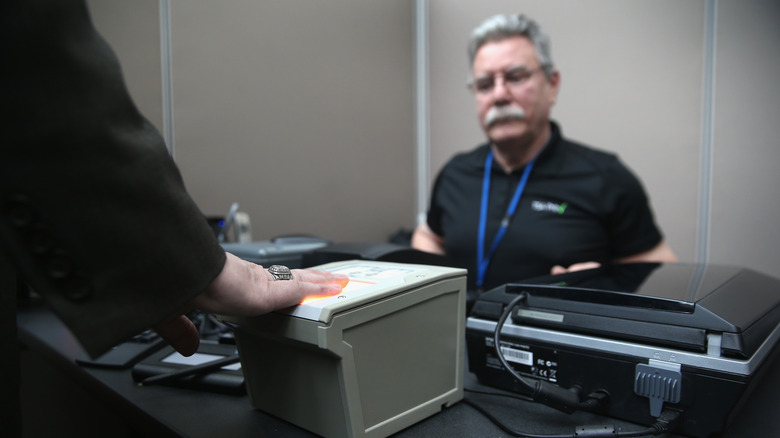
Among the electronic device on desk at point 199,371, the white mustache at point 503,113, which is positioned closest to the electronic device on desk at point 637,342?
the electronic device on desk at point 199,371

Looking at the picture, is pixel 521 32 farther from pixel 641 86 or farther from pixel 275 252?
pixel 275 252

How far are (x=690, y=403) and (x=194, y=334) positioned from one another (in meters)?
0.54

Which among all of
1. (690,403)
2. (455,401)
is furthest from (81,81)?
(690,403)

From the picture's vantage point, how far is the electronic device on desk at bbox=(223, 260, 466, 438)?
0.48 metres

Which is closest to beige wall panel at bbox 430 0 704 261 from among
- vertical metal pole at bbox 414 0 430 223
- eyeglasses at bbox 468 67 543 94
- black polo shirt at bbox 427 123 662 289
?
vertical metal pole at bbox 414 0 430 223

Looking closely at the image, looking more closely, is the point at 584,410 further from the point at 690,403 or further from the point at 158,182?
the point at 158,182

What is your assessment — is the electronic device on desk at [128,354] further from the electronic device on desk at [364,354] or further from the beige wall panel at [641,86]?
the beige wall panel at [641,86]

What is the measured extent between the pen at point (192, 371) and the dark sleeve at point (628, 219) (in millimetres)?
1160

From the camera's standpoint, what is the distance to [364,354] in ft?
1.62

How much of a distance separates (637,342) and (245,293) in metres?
0.43

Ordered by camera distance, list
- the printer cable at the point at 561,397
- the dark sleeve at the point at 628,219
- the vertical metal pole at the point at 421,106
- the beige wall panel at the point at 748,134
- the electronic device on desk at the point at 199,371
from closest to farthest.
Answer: the printer cable at the point at 561,397
the electronic device on desk at the point at 199,371
the dark sleeve at the point at 628,219
the beige wall panel at the point at 748,134
the vertical metal pole at the point at 421,106

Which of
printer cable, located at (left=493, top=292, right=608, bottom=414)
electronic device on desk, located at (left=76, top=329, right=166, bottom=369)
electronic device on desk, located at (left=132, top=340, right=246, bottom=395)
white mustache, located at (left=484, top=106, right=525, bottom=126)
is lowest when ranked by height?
electronic device on desk, located at (left=76, top=329, right=166, bottom=369)

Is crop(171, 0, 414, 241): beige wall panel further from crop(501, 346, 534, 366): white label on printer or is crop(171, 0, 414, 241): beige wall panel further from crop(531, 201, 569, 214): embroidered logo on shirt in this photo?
crop(501, 346, 534, 366): white label on printer

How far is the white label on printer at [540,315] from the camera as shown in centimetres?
60
